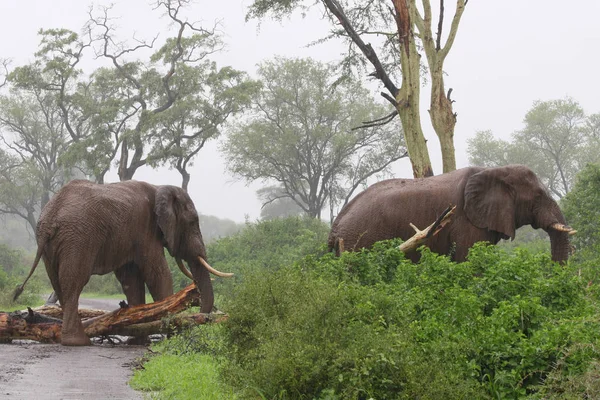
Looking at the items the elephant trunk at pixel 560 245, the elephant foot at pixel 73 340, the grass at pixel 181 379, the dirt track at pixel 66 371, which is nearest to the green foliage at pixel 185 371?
the grass at pixel 181 379

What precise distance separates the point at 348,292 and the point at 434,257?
1642mm

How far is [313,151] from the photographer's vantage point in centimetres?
5888

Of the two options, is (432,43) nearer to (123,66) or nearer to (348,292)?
(348,292)

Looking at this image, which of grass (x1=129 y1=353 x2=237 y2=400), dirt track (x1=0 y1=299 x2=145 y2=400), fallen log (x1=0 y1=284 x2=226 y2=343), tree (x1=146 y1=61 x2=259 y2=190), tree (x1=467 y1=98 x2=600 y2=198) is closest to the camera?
grass (x1=129 y1=353 x2=237 y2=400)

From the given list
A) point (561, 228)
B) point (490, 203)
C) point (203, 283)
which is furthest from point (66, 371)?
point (561, 228)

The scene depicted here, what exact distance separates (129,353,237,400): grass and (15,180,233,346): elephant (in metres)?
3.75

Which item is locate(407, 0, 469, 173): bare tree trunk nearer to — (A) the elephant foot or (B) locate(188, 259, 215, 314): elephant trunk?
(B) locate(188, 259, 215, 314): elephant trunk

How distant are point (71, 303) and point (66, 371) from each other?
4230mm

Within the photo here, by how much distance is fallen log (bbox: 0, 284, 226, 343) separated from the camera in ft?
47.6

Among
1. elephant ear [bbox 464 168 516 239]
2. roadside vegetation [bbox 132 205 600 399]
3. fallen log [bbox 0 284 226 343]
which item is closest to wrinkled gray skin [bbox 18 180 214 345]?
fallen log [bbox 0 284 226 343]

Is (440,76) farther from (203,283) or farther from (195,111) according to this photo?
(195,111)

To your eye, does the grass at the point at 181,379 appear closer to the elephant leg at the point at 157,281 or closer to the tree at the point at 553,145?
the elephant leg at the point at 157,281

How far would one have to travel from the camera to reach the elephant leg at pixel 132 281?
54.9 ft

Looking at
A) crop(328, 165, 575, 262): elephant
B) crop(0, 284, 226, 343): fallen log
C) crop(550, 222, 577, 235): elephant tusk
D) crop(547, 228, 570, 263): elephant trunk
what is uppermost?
crop(328, 165, 575, 262): elephant
